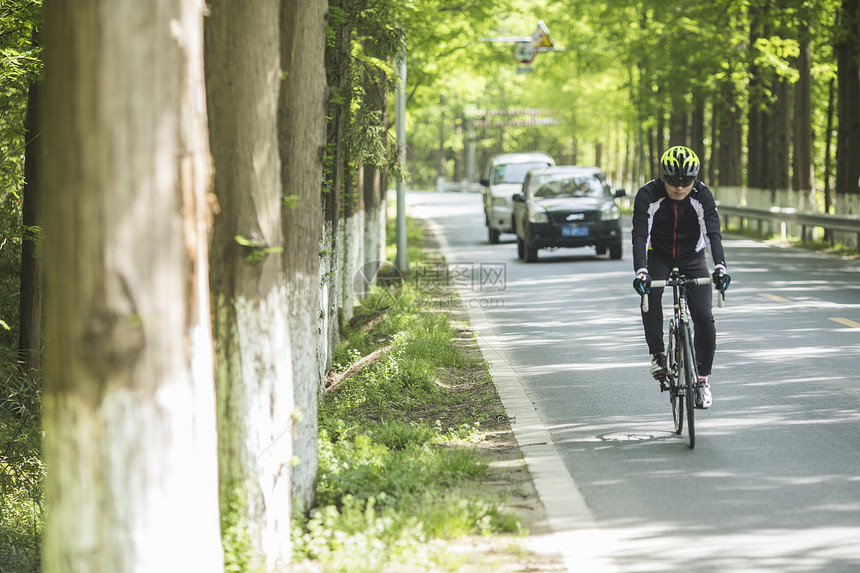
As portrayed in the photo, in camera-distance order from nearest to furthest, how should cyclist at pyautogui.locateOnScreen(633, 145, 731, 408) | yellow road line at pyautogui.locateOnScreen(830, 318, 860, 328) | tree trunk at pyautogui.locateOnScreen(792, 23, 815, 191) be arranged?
1. cyclist at pyautogui.locateOnScreen(633, 145, 731, 408)
2. yellow road line at pyautogui.locateOnScreen(830, 318, 860, 328)
3. tree trunk at pyautogui.locateOnScreen(792, 23, 815, 191)

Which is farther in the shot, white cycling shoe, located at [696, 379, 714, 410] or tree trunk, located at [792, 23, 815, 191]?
tree trunk, located at [792, 23, 815, 191]

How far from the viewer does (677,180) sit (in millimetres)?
7809

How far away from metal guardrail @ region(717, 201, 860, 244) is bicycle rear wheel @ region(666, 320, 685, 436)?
16.2m

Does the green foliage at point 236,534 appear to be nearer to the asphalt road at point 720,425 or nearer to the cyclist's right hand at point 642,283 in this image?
the asphalt road at point 720,425

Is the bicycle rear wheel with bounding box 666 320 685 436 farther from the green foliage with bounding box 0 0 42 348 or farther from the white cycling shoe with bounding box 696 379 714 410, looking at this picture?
the green foliage with bounding box 0 0 42 348

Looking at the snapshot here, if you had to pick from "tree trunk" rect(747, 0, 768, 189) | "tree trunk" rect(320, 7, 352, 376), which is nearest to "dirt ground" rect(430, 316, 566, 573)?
"tree trunk" rect(320, 7, 352, 376)

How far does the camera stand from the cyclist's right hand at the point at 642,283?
25.3 ft

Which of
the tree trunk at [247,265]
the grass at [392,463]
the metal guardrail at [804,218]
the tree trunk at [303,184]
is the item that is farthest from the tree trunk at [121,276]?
the metal guardrail at [804,218]

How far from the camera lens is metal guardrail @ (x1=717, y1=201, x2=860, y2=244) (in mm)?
23297

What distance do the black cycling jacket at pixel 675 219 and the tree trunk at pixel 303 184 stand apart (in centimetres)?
265

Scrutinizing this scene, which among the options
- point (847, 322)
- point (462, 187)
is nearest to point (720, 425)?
point (847, 322)

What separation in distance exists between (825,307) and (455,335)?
5252 mm

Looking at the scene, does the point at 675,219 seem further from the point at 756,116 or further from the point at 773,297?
the point at 756,116

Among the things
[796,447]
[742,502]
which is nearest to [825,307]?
[796,447]
